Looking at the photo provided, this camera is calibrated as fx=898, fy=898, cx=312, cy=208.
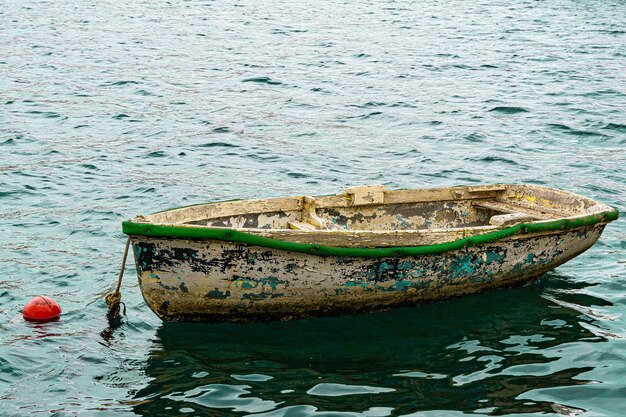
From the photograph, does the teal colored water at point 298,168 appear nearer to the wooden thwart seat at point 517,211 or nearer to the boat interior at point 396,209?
the wooden thwart seat at point 517,211

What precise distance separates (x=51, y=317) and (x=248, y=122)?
1101 centimetres

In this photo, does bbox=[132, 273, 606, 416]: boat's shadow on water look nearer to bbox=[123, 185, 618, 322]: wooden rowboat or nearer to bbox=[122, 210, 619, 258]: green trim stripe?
bbox=[123, 185, 618, 322]: wooden rowboat

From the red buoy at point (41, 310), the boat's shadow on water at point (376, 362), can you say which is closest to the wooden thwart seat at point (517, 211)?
the boat's shadow on water at point (376, 362)

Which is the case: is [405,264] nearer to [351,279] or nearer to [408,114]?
[351,279]

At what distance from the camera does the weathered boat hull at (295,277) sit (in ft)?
29.1

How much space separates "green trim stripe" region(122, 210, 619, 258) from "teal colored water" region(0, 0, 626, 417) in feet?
2.97

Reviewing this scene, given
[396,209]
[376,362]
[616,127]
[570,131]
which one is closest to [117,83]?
[570,131]

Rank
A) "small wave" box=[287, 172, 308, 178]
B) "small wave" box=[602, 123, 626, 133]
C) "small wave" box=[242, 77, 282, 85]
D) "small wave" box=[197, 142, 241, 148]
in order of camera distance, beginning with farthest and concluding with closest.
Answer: "small wave" box=[242, 77, 282, 85] → "small wave" box=[602, 123, 626, 133] → "small wave" box=[197, 142, 241, 148] → "small wave" box=[287, 172, 308, 178]

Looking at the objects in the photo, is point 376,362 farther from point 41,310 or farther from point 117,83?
point 117,83

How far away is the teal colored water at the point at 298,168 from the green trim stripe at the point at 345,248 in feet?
2.97

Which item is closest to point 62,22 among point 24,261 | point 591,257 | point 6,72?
point 6,72

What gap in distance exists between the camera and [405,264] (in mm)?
9586

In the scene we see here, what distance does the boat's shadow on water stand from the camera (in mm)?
8195

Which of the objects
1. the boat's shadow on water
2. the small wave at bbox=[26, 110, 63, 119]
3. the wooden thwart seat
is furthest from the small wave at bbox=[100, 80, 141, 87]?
the boat's shadow on water
